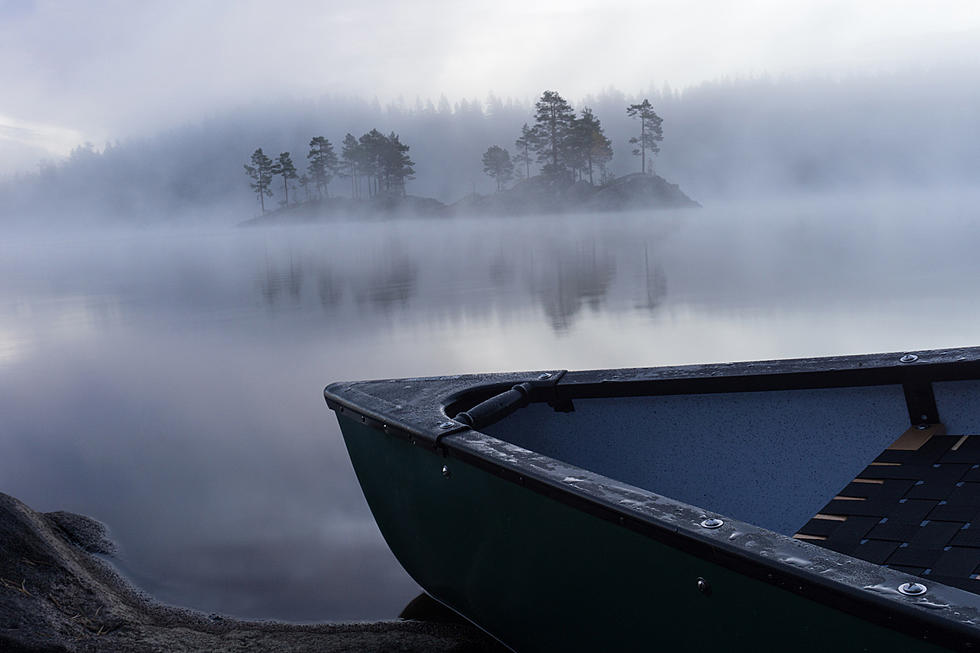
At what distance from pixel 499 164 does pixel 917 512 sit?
301 feet

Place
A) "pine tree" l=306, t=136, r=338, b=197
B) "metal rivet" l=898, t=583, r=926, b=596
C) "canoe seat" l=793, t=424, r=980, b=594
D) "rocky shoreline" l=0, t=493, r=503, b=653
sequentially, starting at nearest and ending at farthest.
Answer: "metal rivet" l=898, t=583, r=926, b=596
"canoe seat" l=793, t=424, r=980, b=594
"rocky shoreline" l=0, t=493, r=503, b=653
"pine tree" l=306, t=136, r=338, b=197

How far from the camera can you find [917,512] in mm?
2590

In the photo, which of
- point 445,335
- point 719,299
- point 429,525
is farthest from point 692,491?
point 719,299

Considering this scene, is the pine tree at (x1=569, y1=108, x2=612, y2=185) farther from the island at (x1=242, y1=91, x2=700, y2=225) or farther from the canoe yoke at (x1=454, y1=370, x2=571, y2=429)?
the canoe yoke at (x1=454, y1=370, x2=571, y2=429)

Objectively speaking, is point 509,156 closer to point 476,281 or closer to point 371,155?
point 371,155

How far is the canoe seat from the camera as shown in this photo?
2.33 m

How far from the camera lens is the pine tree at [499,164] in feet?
303

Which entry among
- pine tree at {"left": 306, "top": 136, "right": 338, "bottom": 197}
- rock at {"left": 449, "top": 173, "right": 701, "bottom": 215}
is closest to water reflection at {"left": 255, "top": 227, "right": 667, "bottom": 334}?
rock at {"left": 449, "top": 173, "right": 701, "bottom": 215}

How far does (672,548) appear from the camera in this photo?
1.90 m

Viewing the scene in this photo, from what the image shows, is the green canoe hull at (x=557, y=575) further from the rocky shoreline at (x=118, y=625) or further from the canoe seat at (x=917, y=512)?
the canoe seat at (x=917, y=512)

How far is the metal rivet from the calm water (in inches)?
97.8

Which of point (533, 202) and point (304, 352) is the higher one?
point (533, 202)

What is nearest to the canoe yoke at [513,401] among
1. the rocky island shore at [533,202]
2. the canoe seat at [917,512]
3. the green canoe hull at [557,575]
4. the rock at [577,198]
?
the green canoe hull at [557,575]

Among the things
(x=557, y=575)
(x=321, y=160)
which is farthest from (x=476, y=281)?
(x=321, y=160)
